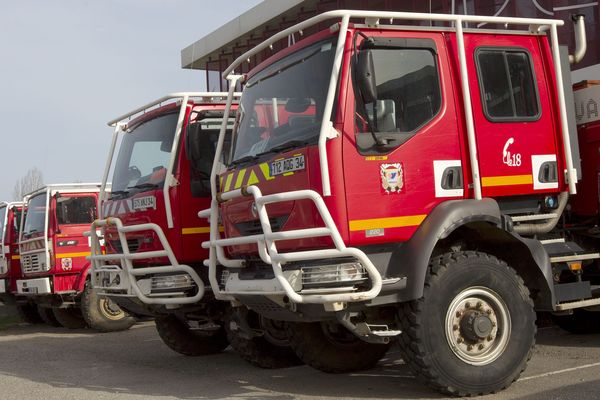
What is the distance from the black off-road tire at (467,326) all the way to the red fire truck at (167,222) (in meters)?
2.40

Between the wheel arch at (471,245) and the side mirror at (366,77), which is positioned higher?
the side mirror at (366,77)

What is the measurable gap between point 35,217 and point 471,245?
9.60 meters

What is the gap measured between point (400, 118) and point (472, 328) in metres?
1.62

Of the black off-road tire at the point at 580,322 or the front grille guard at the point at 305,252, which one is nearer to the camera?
the front grille guard at the point at 305,252

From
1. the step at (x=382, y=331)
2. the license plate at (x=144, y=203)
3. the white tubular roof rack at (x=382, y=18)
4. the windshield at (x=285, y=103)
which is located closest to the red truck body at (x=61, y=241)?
the license plate at (x=144, y=203)

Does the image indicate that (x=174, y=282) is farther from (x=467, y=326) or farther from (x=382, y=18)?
(x=382, y=18)

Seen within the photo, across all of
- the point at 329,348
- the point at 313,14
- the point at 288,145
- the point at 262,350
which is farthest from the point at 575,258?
the point at 313,14

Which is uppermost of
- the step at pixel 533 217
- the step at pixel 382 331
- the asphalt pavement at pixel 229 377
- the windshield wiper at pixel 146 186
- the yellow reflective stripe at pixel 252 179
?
the windshield wiper at pixel 146 186

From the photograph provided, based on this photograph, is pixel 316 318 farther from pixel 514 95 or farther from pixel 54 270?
pixel 54 270

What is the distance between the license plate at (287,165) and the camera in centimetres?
553

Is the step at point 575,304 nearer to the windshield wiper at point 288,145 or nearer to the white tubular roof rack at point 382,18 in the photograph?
the white tubular roof rack at point 382,18

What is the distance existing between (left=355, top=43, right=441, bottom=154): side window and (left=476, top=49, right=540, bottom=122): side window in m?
0.50

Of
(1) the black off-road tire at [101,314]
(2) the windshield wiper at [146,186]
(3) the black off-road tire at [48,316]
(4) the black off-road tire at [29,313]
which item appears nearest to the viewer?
(2) the windshield wiper at [146,186]

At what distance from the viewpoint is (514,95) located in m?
6.29
